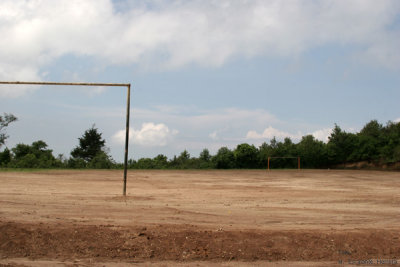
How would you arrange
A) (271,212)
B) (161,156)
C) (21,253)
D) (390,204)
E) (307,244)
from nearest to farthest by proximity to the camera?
(21,253)
(307,244)
(271,212)
(390,204)
(161,156)

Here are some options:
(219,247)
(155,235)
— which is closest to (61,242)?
(155,235)

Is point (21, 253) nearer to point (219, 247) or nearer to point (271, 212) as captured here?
point (219, 247)

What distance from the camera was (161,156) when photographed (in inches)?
2709

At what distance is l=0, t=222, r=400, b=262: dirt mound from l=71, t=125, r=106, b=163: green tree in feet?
225

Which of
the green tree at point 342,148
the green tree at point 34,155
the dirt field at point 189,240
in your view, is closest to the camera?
the dirt field at point 189,240

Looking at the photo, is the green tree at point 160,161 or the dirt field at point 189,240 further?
the green tree at point 160,161

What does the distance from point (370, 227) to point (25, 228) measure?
850 cm

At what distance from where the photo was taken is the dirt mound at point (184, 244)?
24.8 feet

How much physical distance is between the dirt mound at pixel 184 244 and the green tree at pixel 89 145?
225ft

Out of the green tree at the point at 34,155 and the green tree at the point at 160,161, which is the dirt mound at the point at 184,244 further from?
the green tree at the point at 160,161

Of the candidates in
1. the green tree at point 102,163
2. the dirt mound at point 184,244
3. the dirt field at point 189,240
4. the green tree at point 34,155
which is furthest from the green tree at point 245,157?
the dirt mound at point 184,244

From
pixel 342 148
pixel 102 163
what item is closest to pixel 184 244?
pixel 102 163

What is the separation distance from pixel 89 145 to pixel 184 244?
71561mm

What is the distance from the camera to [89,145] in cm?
7600
